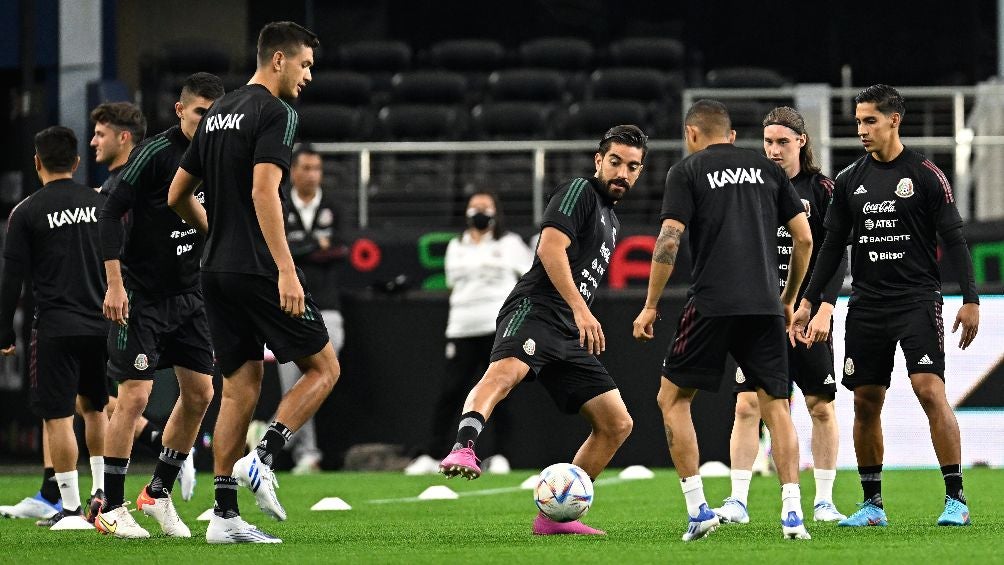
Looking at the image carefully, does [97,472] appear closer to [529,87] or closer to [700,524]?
[700,524]

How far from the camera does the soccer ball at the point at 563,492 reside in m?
6.93

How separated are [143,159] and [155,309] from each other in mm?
806

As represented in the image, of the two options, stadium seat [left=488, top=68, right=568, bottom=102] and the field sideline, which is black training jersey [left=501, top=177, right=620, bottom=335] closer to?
the field sideline

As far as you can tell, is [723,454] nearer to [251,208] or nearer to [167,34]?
[251,208]

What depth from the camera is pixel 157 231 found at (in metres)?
7.56

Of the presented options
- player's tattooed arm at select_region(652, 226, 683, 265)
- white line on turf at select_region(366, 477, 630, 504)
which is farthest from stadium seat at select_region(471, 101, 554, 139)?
player's tattooed arm at select_region(652, 226, 683, 265)

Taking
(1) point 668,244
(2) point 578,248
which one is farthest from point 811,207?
(1) point 668,244

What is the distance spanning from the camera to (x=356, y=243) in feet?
45.2

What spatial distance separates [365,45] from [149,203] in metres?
12.5

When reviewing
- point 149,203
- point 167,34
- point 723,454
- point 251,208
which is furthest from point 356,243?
point 167,34

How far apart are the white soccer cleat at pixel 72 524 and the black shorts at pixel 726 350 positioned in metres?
3.11

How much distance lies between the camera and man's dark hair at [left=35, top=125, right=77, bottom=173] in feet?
26.6

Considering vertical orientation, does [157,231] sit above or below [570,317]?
above

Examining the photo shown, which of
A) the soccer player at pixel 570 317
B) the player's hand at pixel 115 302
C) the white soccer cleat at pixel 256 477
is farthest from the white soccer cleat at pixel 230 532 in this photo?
the player's hand at pixel 115 302
